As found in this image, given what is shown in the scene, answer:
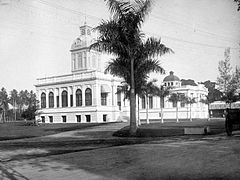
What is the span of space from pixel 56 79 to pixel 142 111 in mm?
20387

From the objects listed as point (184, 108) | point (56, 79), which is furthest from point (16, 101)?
point (184, 108)

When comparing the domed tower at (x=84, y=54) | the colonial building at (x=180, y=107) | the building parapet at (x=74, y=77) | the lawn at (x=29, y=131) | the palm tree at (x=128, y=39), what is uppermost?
the domed tower at (x=84, y=54)

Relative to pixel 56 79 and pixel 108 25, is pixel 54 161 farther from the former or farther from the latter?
pixel 56 79

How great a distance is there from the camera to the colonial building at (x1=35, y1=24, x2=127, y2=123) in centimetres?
5756

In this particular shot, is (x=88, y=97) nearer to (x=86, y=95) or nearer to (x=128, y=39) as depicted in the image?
(x=86, y=95)

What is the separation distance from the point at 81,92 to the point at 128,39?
136ft

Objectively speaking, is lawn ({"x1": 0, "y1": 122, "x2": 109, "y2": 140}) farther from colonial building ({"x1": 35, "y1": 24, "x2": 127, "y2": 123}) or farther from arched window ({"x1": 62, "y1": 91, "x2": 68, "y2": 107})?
arched window ({"x1": 62, "y1": 91, "x2": 68, "y2": 107})

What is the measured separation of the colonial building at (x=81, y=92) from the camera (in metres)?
57.6

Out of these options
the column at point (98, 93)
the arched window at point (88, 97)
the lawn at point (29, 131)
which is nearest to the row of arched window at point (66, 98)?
the arched window at point (88, 97)

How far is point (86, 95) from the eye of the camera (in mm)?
58906

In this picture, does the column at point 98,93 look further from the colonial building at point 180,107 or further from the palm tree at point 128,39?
the palm tree at point 128,39

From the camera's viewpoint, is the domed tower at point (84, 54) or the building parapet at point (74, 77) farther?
the domed tower at point (84, 54)

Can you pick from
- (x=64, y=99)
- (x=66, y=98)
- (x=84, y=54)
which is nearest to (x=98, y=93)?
(x=66, y=98)

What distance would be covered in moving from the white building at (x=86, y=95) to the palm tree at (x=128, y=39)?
3611cm
